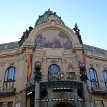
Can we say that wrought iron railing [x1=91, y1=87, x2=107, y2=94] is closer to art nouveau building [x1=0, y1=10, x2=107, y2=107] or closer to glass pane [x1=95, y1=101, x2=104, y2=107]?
art nouveau building [x1=0, y1=10, x2=107, y2=107]

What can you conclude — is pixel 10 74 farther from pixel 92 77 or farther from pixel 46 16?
pixel 46 16

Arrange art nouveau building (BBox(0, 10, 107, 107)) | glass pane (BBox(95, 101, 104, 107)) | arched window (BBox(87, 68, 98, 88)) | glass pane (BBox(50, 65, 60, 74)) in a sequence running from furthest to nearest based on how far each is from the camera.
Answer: arched window (BBox(87, 68, 98, 88))
glass pane (BBox(50, 65, 60, 74))
glass pane (BBox(95, 101, 104, 107))
art nouveau building (BBox(0, 10, 107, 107))

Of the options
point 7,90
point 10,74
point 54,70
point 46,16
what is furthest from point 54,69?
point 46,16

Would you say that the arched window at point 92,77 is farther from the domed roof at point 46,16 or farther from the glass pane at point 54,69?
the domed roof at point 46,16

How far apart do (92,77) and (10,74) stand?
10.1 metres

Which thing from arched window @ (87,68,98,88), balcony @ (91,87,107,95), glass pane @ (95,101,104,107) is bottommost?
glass pane @ (95,101,104,107)

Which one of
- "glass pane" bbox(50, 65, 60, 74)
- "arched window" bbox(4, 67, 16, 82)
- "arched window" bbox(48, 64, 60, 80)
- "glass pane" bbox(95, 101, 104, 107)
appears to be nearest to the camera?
"arched window" bbox(48, 64, 60, 80)

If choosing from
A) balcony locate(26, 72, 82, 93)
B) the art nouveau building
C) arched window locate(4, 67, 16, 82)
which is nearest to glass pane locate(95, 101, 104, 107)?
the art nouveau building

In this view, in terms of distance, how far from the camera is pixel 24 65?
2309 cm

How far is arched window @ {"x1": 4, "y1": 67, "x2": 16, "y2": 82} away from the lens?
23.5 metres

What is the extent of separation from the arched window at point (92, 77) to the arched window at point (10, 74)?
30.0ft

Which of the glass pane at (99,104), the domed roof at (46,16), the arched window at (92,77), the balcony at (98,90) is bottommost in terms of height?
the glass pane at (99,104)

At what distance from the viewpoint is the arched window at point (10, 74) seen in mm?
23500

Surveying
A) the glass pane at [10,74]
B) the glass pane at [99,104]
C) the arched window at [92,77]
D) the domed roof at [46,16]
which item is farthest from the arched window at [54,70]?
the domed roof at [46,16]
